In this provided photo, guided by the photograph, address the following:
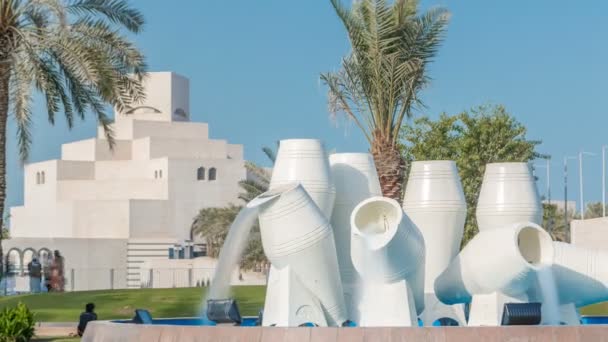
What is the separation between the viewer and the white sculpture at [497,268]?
12953 millimetres

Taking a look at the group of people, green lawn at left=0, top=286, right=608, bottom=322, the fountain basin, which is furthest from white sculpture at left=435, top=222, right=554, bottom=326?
the group of people

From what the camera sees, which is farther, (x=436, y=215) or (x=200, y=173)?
(x=200, y=173)

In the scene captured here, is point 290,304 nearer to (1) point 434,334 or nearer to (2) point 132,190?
(1) point 434,334

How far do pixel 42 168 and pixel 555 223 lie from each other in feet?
95.8

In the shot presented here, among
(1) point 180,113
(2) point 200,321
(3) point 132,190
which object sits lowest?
(2) point 200,321

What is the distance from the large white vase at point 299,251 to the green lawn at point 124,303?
11.1 metres

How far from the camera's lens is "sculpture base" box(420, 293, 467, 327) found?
14.8 metres

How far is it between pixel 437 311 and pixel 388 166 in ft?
21.5

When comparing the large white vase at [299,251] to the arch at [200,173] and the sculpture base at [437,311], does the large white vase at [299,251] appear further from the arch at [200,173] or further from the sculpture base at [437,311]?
the arch at [200,173]

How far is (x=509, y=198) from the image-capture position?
1460 cm

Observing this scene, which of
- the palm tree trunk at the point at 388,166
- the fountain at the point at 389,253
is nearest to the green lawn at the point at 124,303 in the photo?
the palm tree trunk at the point at 388,166

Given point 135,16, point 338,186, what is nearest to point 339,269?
point 338,186

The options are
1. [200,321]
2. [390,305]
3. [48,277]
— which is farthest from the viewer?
[48,277]

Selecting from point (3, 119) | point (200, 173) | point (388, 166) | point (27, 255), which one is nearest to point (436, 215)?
point (388, 166)
